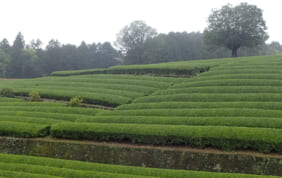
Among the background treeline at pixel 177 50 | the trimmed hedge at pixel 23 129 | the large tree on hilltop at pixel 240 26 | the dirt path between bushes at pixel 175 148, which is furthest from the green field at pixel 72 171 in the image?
the background treeline at pixel 177 50

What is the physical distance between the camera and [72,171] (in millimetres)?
10180

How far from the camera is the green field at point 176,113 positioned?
12070mm

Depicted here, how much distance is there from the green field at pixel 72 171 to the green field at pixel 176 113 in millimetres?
2395

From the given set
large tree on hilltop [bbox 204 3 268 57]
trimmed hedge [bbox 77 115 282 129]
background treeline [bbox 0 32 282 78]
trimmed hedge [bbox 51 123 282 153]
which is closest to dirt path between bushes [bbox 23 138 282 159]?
trimmed hedge [bbox 51 123 282 153]

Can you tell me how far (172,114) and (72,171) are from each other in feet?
24.5

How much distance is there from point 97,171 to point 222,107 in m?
8.99

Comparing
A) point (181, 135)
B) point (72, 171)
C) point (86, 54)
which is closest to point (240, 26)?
point (181, 135)

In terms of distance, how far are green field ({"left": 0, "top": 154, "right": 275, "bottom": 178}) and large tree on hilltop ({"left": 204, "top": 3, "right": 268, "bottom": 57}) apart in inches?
1424

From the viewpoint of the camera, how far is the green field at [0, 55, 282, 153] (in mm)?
12070

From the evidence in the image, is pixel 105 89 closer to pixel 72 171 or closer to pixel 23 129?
pixel 23 129

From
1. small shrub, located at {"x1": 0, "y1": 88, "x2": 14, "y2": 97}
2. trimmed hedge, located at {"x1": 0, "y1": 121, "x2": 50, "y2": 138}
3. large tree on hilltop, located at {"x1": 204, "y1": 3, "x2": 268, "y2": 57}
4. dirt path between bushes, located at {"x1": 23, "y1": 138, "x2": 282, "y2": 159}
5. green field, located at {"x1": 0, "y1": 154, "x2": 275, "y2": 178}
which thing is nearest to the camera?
green field, located at {"x1": 0, "y1": 154, "x2": 275, "y2": 178}

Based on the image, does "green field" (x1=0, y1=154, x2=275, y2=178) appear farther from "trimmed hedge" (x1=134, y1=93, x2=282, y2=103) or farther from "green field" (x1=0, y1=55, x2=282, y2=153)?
"trimmed hedge" (x1=134, y1=93, x2=282, y2=103)

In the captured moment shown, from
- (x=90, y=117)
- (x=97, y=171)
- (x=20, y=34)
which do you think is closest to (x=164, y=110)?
(x=90, y=117)

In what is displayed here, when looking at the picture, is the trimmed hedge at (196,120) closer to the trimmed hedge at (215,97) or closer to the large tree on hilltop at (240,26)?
the trimmed hedge at (215,97)
